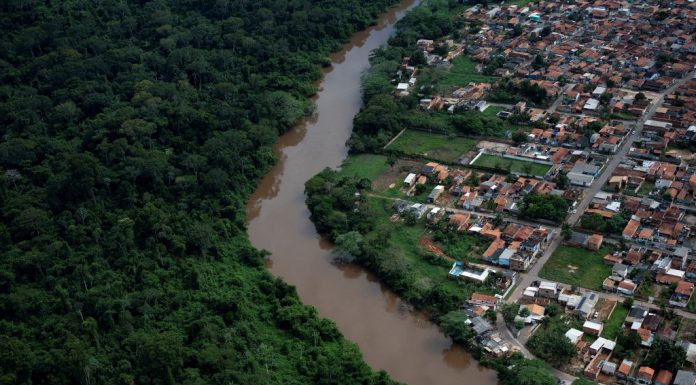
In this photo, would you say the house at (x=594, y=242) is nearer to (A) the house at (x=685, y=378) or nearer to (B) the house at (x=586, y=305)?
(B) the house at (x=586, y=305)

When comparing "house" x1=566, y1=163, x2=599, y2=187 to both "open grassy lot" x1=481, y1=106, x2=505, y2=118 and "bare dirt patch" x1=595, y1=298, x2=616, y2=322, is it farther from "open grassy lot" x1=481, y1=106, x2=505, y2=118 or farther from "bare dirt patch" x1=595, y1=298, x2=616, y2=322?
"bare dirt patch" x1=595, y1=298, x2=616, y2=322

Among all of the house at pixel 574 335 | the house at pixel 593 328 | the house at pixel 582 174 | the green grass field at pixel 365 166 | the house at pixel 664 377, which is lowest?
the house at pixel 664 377

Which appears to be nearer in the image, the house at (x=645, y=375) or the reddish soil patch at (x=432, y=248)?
the house at (x=645, y=375)

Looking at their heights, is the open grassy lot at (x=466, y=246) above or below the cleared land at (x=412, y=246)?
below

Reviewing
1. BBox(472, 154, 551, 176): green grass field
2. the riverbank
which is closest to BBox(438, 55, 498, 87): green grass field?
the riverbank

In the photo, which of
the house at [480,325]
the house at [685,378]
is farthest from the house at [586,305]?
the house at [685,378]
